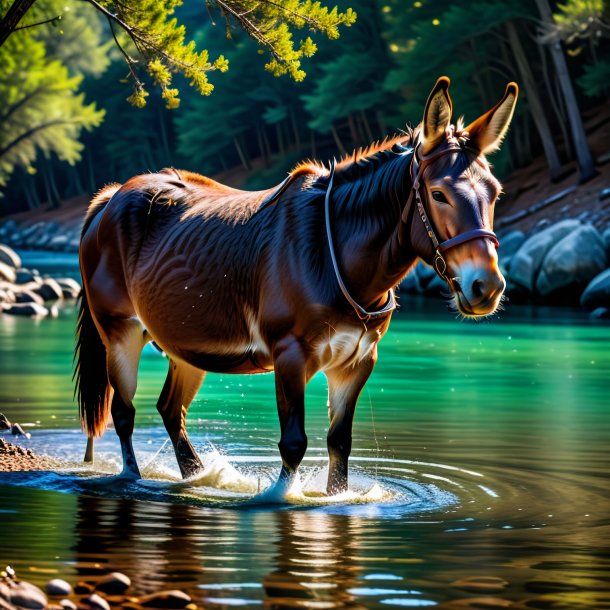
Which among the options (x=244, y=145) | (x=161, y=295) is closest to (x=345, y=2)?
(x=244, y=145)

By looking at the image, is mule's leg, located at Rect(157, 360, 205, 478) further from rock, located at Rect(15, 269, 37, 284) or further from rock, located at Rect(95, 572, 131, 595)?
rock, located at Rect(15, 269, 37, 284)

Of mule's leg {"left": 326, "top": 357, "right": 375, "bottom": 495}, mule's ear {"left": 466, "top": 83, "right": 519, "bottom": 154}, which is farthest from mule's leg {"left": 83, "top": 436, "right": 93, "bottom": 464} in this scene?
mule's ear {"left": 466, "top": 83, "right": 519, "bottom": 154}

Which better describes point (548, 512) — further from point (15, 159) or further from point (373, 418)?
point (15, 159)

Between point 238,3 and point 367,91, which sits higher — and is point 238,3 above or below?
below

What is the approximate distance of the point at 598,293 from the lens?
27.4 metres

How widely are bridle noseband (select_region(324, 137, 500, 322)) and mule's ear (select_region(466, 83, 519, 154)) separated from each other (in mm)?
108

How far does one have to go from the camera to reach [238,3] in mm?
11188

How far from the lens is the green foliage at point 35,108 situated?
5722 cm

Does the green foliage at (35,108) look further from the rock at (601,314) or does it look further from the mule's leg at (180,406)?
the mule's leg at (180,406)

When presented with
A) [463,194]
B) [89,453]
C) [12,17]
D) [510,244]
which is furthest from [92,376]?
[510,244]

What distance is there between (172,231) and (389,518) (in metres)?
2.48

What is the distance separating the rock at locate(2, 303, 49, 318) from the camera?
95.0 ft

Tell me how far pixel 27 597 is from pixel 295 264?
307 cm

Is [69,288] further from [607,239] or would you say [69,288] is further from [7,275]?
[607,239]
